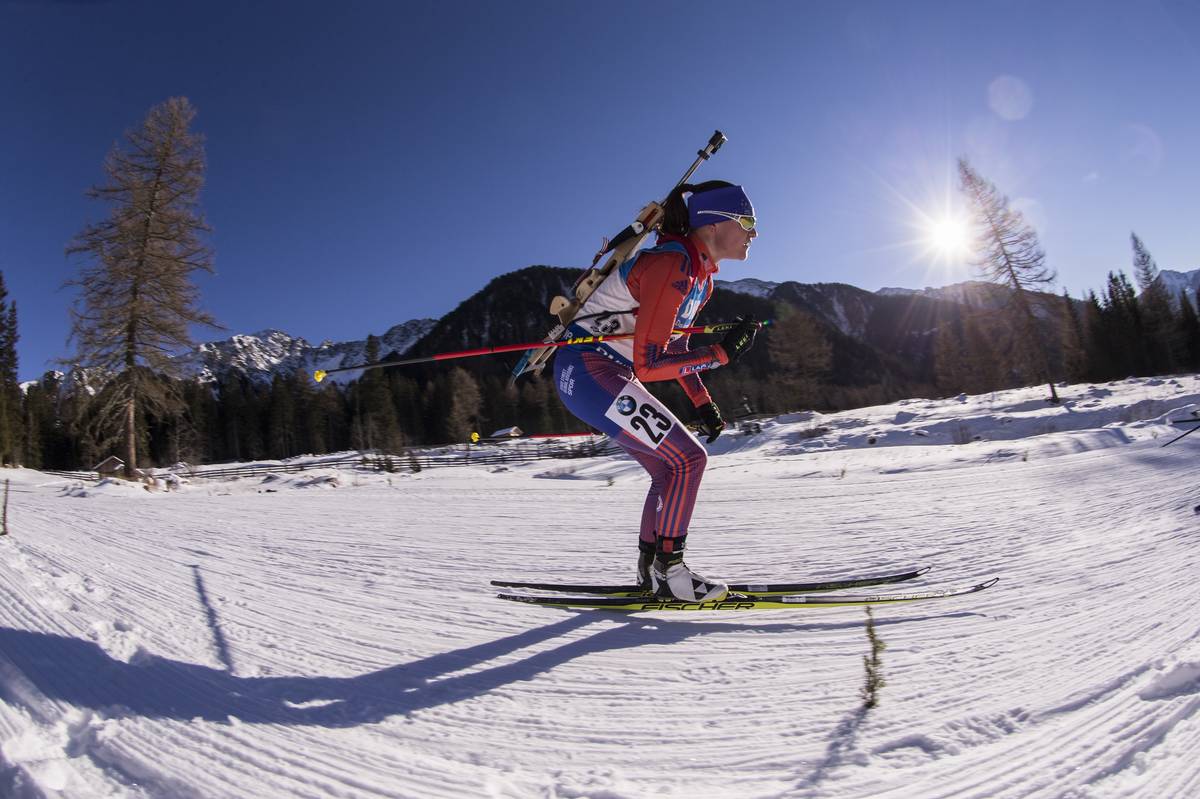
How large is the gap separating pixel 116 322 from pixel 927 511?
1863 centimetres

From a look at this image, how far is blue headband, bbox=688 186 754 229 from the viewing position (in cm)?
285

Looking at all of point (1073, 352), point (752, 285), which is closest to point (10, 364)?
point (1073, 352)

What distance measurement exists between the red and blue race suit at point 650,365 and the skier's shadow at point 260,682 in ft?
2.61

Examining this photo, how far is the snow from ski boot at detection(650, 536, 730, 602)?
0.36 feet

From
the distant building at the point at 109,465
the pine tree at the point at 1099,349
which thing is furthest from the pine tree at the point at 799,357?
the distant building at the point at 109,465

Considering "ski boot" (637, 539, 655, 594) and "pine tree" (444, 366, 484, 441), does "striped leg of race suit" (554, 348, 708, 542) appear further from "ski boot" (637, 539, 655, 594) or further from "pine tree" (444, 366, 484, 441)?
"pine tree" (444, 366, 484, 441)

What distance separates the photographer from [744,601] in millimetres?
2553

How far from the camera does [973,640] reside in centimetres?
187

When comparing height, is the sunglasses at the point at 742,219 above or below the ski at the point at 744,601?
above

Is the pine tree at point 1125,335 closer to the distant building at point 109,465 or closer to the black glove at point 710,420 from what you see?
the black glove at point 710,420

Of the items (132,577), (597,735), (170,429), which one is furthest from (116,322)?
(170,429)

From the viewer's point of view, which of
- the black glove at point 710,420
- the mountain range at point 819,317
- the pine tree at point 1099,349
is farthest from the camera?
the mountain range at point 819,317

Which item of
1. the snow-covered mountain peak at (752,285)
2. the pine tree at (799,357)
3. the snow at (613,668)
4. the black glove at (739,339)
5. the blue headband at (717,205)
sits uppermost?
the snow-covered mountain peak at (752,285)

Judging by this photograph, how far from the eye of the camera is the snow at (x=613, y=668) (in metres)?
1.25
